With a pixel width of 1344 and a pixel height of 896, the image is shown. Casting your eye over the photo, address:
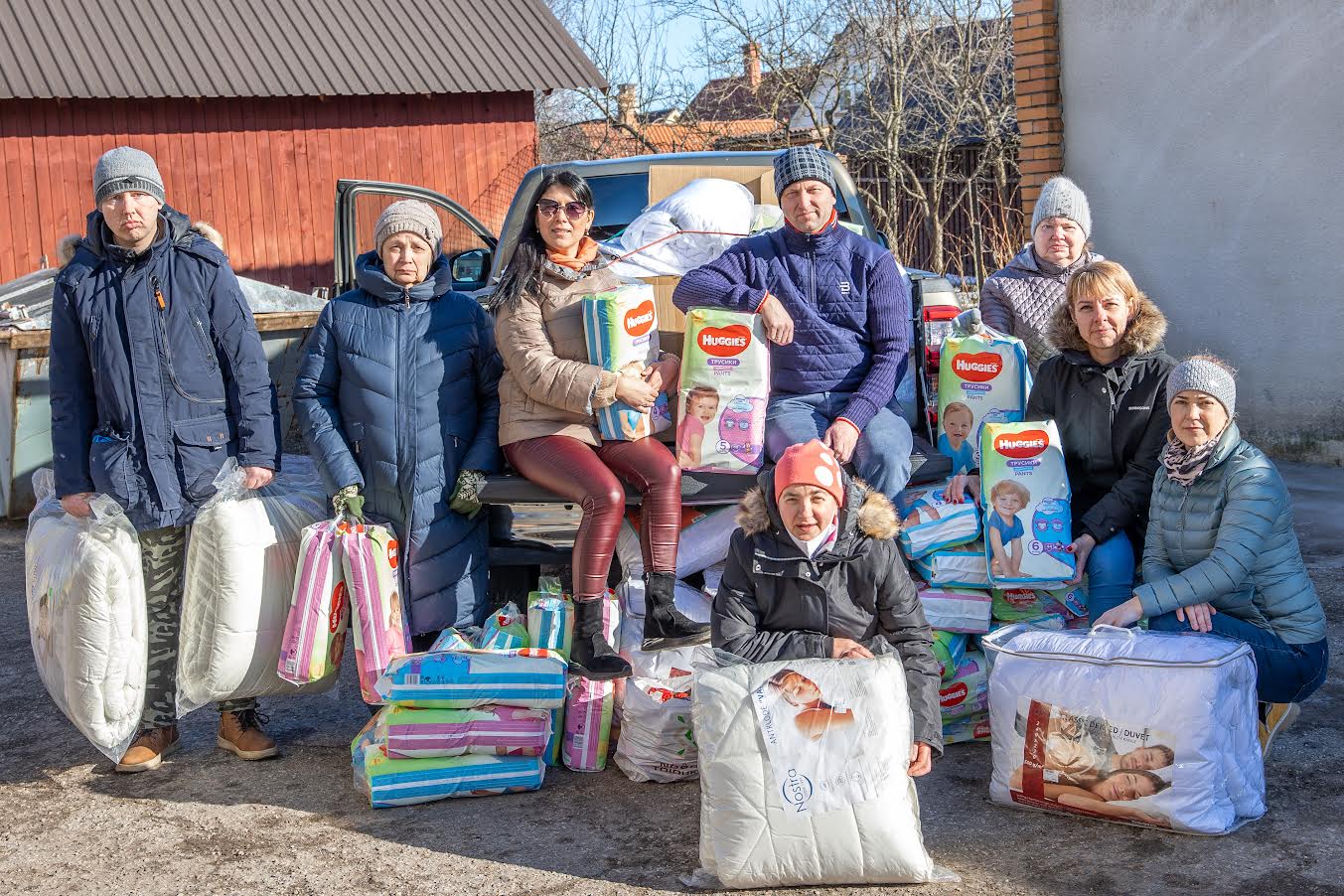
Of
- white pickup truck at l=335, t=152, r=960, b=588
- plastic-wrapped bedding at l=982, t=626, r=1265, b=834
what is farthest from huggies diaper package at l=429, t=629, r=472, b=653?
plastic-wrapped bedding at l=982, t=626, r=1265, b=834

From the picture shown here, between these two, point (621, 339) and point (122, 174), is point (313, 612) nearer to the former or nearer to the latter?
point (621, 339)

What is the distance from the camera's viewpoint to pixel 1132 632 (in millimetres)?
3945

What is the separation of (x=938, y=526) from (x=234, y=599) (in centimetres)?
227

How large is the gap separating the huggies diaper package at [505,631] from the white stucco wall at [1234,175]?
6.31 meters

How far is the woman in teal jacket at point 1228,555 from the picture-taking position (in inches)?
161

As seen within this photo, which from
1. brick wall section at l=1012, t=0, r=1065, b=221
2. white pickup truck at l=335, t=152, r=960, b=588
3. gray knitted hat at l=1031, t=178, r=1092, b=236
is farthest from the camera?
brick wall section at l=1012, t=0, r=1065, b=221

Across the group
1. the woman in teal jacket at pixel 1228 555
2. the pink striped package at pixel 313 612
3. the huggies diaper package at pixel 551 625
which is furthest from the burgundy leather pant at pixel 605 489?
the woman in teal jacket at pixel 1228 555

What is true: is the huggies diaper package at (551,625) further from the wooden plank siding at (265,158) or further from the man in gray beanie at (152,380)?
the wooden plank siding at (265,158)

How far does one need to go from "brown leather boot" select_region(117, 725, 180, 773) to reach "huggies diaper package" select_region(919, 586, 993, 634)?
2.54 m

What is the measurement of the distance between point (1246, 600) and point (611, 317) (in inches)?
84.5

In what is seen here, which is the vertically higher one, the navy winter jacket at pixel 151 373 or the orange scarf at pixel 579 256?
the orange scarf at pixel 579 256

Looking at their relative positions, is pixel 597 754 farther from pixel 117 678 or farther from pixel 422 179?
pixel 422 179

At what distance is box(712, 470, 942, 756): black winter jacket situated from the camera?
394cm

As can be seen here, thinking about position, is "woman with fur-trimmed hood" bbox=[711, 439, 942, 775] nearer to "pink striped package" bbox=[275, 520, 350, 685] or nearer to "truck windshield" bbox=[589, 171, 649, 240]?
"pink striped package" bbox=[275, 520, 350, 685]
